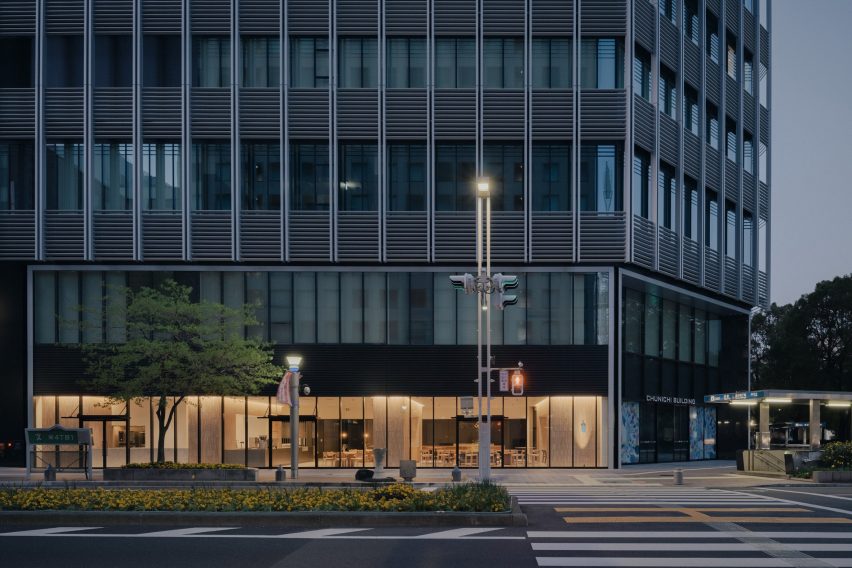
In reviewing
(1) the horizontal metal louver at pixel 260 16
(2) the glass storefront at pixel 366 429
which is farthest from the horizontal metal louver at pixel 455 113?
(2) the glass storefront at pixel 366 429

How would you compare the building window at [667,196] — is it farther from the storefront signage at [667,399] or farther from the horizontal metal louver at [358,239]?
the horizontal metal louver at [358,239]

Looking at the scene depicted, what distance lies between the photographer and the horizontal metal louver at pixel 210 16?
4409 cm

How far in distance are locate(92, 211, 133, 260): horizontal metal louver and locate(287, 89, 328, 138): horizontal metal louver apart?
8158 mm

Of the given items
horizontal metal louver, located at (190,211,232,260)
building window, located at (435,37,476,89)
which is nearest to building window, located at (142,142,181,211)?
horizontal metal louver, located at (190,211,232,260)

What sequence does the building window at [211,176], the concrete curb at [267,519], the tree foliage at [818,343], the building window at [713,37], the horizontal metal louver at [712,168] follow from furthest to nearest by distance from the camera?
the tree foliage at [818,343] → the building window at [713,37] → the horizontal metal louver at [712,168] → the building window at [211,176] → the concrete curb at [267,519]

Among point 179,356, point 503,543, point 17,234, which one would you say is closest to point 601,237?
point 179,356

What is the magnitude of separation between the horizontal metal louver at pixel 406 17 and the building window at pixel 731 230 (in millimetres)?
20940

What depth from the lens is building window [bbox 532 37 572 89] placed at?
44.2 metres

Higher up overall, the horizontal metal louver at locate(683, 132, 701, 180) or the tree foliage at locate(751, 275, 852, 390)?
the horizontal metal louver at locate(683, 132, 701, 180)

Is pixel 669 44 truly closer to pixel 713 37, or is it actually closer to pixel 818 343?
pixel 713 37

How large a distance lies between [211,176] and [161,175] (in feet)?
7.12

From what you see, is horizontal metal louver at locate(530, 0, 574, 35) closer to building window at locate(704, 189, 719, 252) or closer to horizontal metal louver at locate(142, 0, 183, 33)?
building window at locate(704, 189, 719, 252)

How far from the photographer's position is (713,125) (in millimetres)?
53562

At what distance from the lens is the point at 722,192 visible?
53188 millimetres
